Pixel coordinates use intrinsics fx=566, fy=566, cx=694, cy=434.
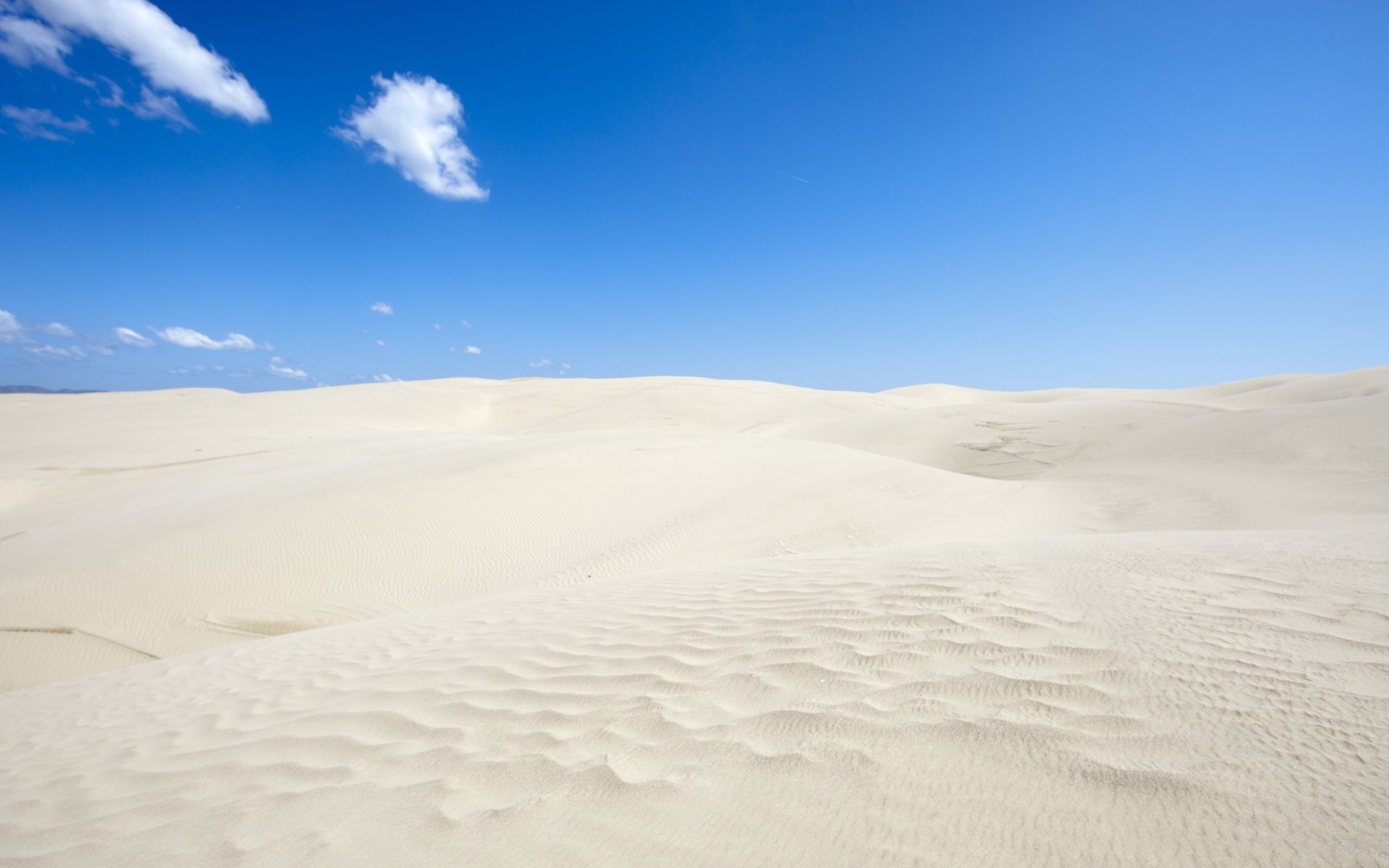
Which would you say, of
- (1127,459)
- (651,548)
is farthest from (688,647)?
(1127,459)

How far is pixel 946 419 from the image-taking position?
1628cm

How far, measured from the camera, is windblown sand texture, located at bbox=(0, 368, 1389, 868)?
1537 mm

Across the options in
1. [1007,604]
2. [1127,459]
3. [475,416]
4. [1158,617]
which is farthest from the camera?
[475,416]

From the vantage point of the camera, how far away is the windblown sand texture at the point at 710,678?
1537mm

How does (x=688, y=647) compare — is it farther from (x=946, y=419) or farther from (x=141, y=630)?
(x=946, y=419)

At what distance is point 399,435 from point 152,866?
15.2 m

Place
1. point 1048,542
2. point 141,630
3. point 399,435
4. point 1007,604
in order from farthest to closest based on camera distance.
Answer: point 399,435
point 141,630
point 1048,542
point 1007,604

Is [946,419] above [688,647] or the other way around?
above

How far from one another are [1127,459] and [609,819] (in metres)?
12.4

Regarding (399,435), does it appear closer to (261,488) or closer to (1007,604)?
(261,488)

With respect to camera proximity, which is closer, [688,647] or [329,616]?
[688,647]

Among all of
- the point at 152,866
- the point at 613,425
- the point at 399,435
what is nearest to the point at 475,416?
the point at 613,425

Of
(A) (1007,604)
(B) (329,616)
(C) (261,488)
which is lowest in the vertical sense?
(B) (329,616)

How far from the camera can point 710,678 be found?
2602mm
